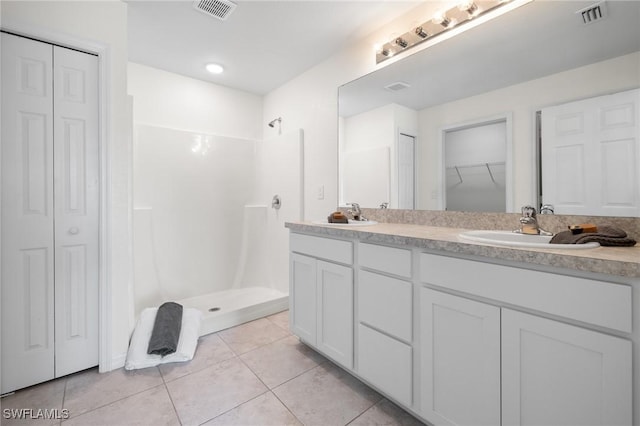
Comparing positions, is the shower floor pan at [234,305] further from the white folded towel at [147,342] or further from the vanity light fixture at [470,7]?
the vanity light fixture at [470,7]

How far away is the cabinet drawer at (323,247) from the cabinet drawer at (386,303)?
0.14 metres

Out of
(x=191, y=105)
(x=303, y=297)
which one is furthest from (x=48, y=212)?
(x=191, y=105)

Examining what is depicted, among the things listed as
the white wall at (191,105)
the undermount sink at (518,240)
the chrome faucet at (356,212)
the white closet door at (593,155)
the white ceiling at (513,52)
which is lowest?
the undermount sink at (518,240)

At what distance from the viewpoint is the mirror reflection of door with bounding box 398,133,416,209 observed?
1.90 m

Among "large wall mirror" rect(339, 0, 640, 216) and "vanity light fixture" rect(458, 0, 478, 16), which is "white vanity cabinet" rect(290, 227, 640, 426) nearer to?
"large wall mirror" rect(339, 0, 640, 216)

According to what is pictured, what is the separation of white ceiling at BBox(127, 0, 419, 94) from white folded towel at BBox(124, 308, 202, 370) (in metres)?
2.06

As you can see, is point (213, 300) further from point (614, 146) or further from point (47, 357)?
point (614, 146)

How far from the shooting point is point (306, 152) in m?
2.71

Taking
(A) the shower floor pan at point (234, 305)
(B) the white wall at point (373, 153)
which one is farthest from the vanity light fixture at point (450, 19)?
(A) the shower floor pan at point (234, 305)

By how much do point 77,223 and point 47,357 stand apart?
29.9 inches

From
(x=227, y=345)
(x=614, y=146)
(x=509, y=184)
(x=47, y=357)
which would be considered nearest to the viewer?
(x=614, y=146)

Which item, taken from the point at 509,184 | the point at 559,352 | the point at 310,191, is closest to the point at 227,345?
the point at 310,191

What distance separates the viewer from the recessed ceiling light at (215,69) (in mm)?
2598

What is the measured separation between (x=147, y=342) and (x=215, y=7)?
2203 mm
